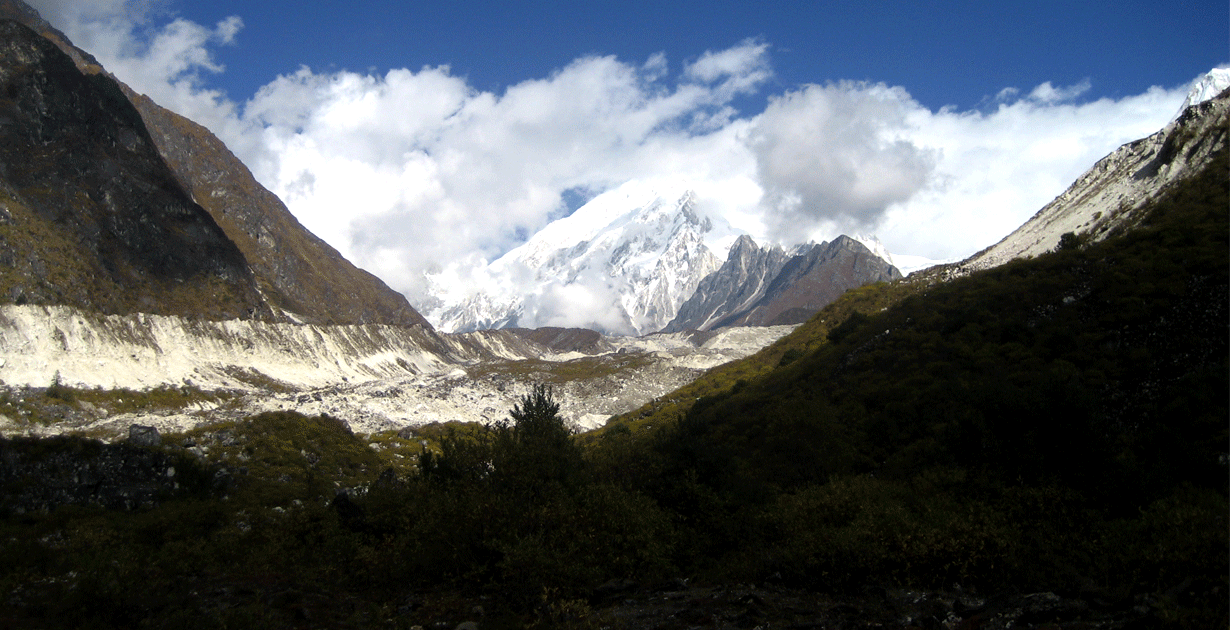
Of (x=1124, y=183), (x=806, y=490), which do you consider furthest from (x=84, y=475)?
(x=1124, y=183)

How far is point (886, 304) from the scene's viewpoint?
6053 centimetres

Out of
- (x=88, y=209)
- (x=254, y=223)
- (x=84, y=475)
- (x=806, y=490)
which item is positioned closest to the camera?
(x=806, y=490)

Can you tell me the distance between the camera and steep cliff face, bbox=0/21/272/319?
256 feet

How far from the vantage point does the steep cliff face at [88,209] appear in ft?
256

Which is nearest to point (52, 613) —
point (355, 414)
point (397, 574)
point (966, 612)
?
point (397, 574)

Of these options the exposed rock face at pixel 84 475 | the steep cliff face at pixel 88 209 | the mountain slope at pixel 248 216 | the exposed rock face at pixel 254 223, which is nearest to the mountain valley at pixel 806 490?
the exposed rock face at pixel 84 475

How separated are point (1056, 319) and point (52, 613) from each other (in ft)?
117

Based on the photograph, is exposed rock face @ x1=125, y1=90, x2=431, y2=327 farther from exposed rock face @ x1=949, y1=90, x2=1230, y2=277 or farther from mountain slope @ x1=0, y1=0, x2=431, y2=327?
exposed rock face @ x1=949, y1=90, x2=1230, y2=277

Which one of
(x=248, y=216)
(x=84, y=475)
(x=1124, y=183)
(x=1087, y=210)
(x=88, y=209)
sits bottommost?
(x=84, y=475)

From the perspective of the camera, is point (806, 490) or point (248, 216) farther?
point (248, 216)

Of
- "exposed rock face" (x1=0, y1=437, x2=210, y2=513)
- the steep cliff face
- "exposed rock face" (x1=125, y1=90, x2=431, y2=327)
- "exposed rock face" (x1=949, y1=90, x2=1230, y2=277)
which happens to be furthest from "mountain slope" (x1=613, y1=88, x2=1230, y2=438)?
"exposed rock face" (x1=125, y1=90, x2=431, y2=327)

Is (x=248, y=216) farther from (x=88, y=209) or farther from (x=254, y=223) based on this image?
(x=88, y=209)

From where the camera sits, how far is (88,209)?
90000 millimetres

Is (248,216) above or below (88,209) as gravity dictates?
above
